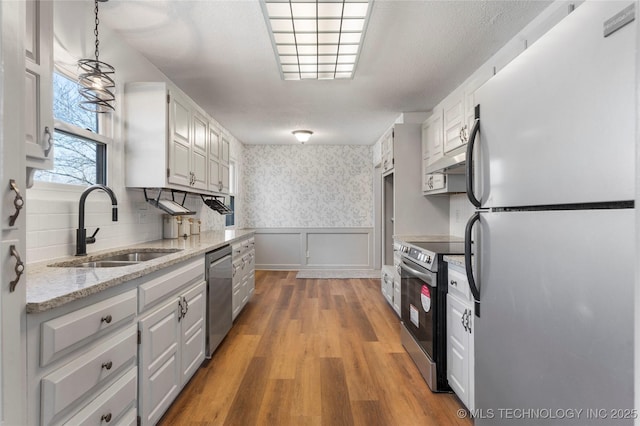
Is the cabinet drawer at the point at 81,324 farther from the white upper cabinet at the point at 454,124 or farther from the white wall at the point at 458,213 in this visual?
the white wall at the point at 458,213

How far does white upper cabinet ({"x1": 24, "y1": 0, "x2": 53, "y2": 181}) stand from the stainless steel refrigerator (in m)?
1.67

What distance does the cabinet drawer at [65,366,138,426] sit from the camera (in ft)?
3.53

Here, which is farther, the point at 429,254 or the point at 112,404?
the point at 429,254

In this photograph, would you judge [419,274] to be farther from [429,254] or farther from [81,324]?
[81,324]

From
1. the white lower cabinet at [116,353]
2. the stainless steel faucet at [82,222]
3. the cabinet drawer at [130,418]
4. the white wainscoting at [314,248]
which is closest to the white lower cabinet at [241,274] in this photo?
the white lower cabinet at [116,353]

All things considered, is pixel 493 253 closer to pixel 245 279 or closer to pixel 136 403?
pixel 136 403

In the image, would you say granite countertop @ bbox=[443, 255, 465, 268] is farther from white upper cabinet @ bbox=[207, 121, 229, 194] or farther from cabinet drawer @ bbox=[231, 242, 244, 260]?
white upper cabinet @ bbox=[207, 121, 229, 194]

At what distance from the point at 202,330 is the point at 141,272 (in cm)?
104

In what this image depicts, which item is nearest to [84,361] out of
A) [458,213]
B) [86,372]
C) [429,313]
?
[86,372]

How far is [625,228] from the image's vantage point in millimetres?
685

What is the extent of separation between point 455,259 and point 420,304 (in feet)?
1.72

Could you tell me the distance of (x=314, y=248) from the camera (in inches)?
238

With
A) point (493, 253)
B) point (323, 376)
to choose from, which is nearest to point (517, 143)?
point (493, 253)

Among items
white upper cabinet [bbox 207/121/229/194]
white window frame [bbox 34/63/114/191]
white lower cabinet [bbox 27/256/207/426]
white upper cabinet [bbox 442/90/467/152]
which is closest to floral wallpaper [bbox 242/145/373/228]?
white upper cabinet [bbox 207/121/229/194]
